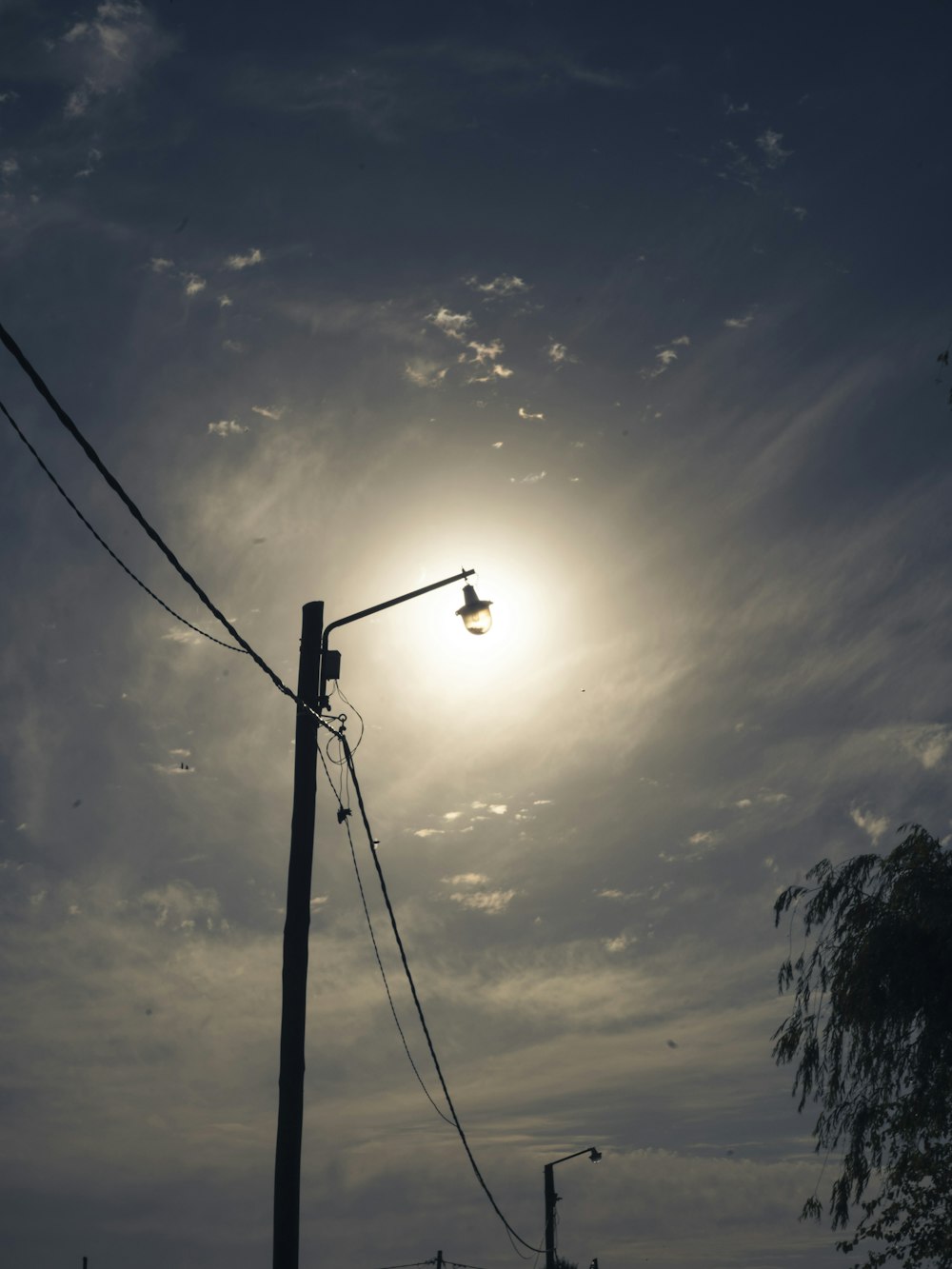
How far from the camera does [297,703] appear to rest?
1112 cm

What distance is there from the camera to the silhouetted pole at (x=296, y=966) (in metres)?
9.20

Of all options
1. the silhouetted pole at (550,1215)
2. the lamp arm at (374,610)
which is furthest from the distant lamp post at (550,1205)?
the lamp arm at (374,610)

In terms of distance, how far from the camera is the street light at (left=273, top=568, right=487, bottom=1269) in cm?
923

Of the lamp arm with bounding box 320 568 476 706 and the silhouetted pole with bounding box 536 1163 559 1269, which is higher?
the lamp arm with bounding box 320 568 476 706

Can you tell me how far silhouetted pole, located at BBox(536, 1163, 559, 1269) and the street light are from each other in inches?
1225

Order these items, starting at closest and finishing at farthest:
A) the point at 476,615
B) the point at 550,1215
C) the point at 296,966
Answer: the point at 296,966, the point at 476,615, the point at 550,1215

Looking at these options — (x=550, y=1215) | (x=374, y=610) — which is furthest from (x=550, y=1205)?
(x=374, y=610)

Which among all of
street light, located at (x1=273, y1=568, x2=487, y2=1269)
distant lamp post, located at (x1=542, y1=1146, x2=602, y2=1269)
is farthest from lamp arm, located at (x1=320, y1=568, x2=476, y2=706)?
distant lamp post, located at (x1=542, y1=1146, x2=602, y2=1269)

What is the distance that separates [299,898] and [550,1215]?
32.4 m

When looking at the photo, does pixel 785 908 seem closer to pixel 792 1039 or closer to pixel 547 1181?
pixel 792 1039

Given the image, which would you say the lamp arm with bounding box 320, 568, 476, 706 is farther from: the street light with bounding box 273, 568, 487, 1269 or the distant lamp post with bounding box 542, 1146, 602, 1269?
the distant lamp post with bounding box 542, 1146, 602, 1269

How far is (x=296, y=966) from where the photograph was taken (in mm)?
9914

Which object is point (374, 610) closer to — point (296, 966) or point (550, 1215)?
point (296, 966)

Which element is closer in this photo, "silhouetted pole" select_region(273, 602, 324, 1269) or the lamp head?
"silhouetted pole" select_region(273, 602, 324, 1269)
